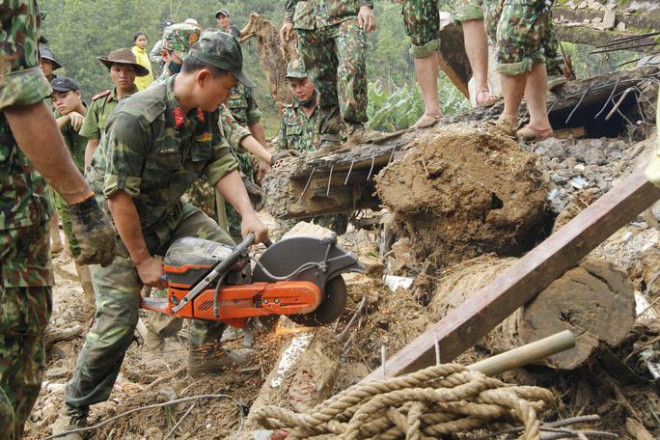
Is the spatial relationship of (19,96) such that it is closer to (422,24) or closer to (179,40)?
(179,40)

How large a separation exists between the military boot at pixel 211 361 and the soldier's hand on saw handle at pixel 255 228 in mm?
902

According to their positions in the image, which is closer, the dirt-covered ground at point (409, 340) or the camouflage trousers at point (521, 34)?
the dirt-covered ground at point (409, 340)

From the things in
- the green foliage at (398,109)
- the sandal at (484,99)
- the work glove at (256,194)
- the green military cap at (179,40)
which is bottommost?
the green foliage at (398,109)

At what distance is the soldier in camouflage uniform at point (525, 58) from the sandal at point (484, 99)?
0.53m

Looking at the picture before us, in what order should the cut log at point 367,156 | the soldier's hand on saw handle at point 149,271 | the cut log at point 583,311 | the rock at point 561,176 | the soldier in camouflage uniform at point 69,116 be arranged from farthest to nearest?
the soldier in camouflage uniform at point 69,116 < the cut log at point 367,156 < the rock at point 561,176 < the soldier's hand on saw handle at point 149,271 < the cut log at point 583,311

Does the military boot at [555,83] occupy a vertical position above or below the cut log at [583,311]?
above

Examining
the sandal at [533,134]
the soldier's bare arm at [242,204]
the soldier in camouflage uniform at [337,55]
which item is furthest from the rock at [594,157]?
the soldier's bare arm at [242,204]

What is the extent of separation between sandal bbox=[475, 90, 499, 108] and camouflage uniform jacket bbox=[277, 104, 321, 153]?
6.03 ft

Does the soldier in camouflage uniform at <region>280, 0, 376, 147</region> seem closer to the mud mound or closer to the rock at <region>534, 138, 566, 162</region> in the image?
the rock at <region>534, 138, 566, 162</region>

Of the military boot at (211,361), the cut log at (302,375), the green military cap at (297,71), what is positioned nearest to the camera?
the cut log at (302,375)

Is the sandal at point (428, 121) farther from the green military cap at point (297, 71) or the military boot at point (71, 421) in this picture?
the military boot at point (71, 421)

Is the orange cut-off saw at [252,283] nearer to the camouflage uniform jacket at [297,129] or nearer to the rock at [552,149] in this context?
the rock at [552,149]

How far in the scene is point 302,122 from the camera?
26.0 ft

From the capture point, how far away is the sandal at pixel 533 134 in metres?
5.51
